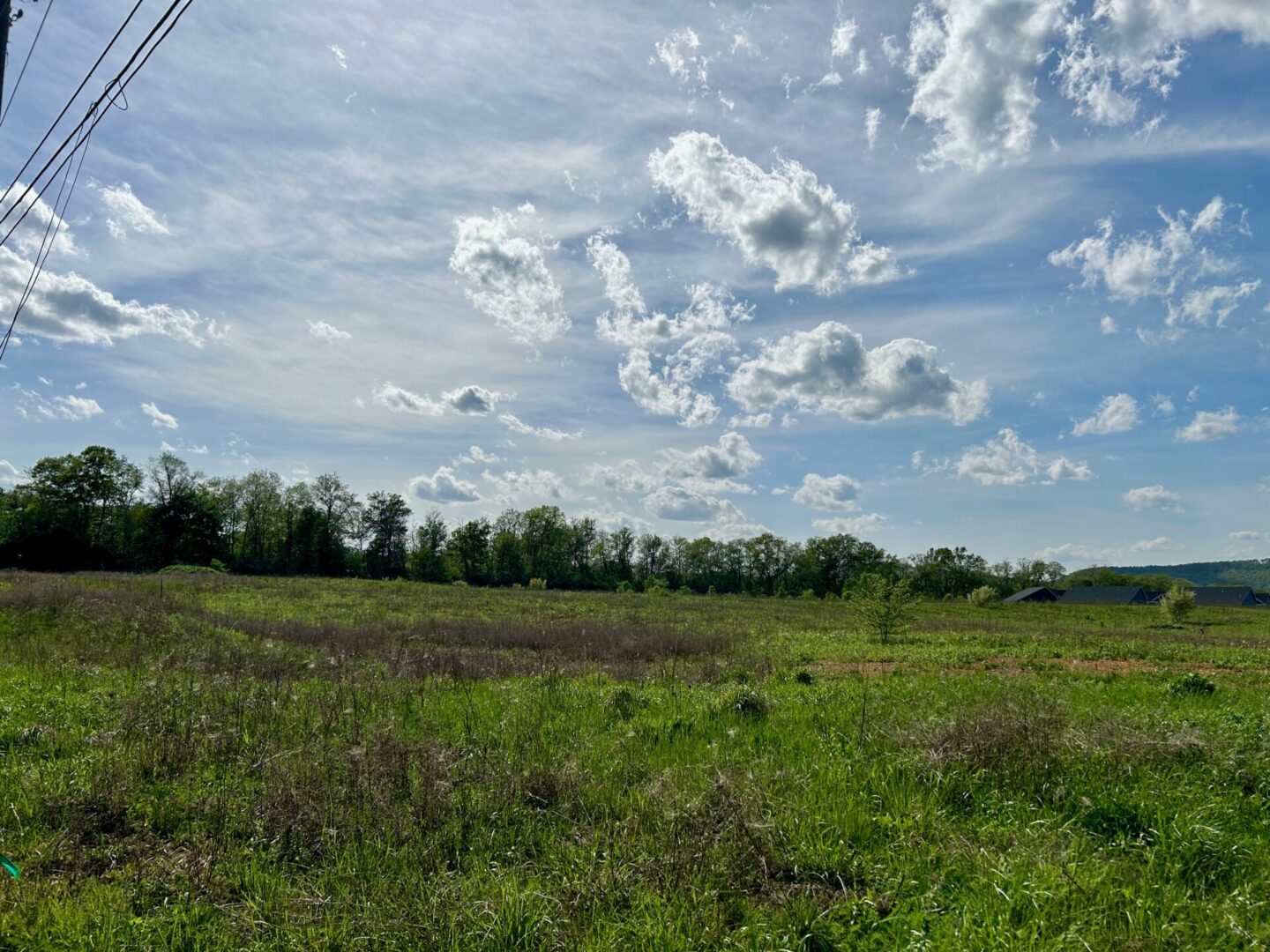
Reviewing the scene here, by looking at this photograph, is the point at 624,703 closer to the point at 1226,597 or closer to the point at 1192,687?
the point at 1192,687

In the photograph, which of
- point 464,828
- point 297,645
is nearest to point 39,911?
point 464,828

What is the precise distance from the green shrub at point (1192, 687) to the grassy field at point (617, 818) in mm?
506

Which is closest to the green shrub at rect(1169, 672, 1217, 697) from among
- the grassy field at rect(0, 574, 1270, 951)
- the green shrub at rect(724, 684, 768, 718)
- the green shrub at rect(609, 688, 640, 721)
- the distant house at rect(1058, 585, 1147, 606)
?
the grassy field at rect(0, 574, 1270, 951)

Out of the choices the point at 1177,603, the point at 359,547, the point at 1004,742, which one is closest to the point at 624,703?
the point at 1004,742

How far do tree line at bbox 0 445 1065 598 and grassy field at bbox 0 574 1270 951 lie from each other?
146 ft

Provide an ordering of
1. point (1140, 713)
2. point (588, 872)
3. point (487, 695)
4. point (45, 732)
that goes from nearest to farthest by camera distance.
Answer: point (588, 872) → point (45, 732) → point (1140, 713) → point (487, 695)

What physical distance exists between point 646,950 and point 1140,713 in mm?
8248

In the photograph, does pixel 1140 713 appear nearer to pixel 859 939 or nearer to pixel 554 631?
pixel 859 939

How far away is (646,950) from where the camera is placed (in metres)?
3.99

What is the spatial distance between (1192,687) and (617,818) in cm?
1215

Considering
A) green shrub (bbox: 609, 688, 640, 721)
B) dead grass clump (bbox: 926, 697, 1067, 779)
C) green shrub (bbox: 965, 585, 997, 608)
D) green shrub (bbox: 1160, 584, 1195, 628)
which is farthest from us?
green shrub (bbox: 965, 585, 997, 608)

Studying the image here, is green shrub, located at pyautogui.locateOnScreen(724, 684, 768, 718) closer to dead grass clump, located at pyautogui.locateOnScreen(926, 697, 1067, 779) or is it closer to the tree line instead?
dead grass clump, located at pyautogui.locateOnScreen(926, 697, 1067, 779)

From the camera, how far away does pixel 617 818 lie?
571 cm

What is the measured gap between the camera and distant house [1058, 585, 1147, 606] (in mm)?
106062
